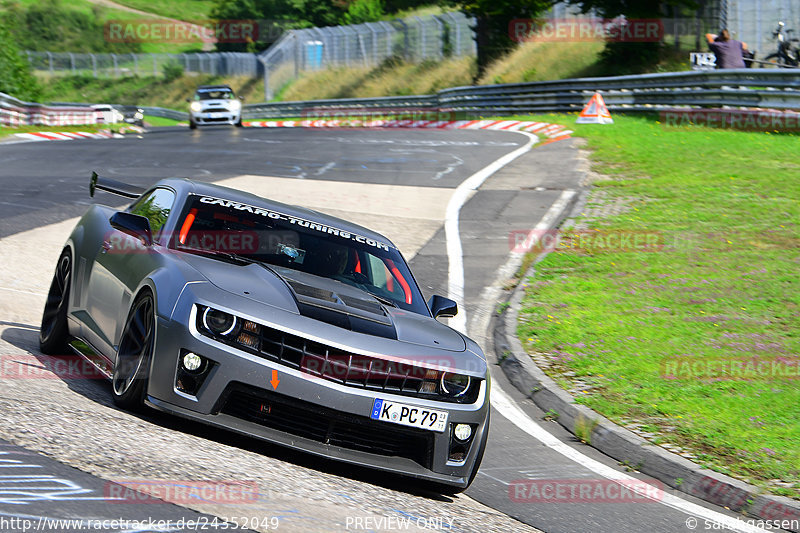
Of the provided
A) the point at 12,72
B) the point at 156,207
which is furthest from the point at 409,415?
the point at 12,72

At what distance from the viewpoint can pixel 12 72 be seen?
149 ft

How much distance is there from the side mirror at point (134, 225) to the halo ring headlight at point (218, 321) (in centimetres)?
120

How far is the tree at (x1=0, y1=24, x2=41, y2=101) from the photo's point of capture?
1745 inches

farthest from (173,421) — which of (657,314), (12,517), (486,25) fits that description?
(486,25)

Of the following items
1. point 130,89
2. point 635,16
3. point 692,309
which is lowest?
point 692,309

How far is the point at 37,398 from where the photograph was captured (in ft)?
18.3

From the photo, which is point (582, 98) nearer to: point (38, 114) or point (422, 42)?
point (38, 114)

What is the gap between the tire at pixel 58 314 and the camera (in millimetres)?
7102

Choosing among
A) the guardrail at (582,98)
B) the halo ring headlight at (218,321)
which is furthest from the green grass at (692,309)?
the guardrail at (582,98)

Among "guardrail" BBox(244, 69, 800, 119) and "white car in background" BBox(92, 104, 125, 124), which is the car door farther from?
"white car in background" BBox(92, 104, 125, 124)

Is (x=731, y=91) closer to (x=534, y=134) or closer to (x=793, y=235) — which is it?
(x=534, y=134)

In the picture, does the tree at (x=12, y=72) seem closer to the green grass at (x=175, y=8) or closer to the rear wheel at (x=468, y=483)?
the rear wheel at (x=468, y=483)

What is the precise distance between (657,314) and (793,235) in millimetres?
3940

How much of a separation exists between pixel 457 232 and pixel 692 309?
4735 mm
